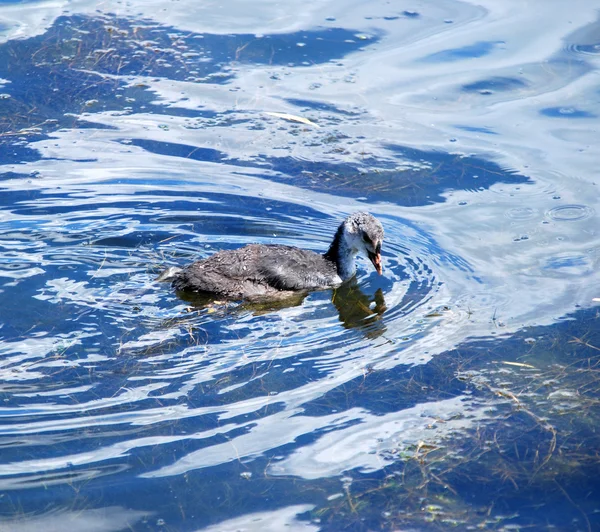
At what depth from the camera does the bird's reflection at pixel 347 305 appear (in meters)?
7.95

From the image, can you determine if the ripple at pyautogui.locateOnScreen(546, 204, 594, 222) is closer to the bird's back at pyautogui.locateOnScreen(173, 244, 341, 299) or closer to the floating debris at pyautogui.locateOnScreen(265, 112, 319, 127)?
the bird's back at pyautogui.locateOnScreen(173, 244, 341, 299)

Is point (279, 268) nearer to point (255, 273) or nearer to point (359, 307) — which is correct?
point (255, 273)

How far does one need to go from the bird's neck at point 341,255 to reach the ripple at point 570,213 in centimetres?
241

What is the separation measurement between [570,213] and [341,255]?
9.03 feet

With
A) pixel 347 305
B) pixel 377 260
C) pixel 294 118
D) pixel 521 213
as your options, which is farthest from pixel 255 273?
pixel 294 118

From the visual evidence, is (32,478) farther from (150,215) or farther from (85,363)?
(150,215)

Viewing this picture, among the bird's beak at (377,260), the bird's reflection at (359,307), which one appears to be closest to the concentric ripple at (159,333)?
the bird's reflection at (359,307)

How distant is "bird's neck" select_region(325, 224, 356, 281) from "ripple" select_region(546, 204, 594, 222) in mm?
2406

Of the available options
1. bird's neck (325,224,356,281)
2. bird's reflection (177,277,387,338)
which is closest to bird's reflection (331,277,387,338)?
bird's reflection (177,277,387,338)

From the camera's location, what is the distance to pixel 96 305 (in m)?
7.84

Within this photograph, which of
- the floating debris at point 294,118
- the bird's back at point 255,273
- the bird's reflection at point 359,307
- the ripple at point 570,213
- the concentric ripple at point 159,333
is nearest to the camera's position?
the concentric ripple at point 159,333

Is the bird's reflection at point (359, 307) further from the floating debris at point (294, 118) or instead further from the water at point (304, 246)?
the floating debris at point (294, 118)

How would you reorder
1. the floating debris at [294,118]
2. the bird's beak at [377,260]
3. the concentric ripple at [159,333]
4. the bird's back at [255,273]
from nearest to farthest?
the concentric ripple at [159,333] → the bird's back at [255,273] → the bird's beak at [377,260] → the floating debris at [294,118]

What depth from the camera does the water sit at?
5.85m
